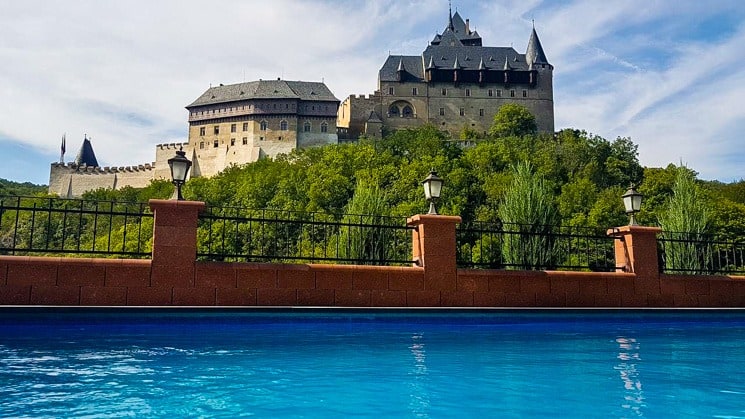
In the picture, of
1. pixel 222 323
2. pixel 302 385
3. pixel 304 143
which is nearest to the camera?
pixel 302 385

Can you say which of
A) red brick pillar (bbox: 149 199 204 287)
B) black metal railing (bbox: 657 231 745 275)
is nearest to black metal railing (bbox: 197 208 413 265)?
red brick pillar (bbox: 149 199 204 287)

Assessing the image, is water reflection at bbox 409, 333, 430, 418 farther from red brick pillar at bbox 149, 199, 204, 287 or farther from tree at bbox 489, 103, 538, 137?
tree at bbox 489, 103, 538, 137

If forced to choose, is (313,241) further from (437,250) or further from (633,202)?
(633,202)

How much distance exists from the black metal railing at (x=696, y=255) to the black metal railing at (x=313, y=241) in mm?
5892

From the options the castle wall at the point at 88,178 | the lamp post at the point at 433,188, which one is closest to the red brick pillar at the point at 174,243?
the lamp post at the point at 433,188

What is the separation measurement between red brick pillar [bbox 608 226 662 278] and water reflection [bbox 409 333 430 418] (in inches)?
232

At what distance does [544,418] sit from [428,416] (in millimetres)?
785

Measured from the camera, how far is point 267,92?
258ft

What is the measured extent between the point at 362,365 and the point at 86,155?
94024 millimetres

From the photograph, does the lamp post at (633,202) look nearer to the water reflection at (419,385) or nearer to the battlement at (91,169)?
the water reflection at (419,385)

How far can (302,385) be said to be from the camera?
16.2 feet

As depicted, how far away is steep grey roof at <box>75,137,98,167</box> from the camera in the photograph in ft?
290

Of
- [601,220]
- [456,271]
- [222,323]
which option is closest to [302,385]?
[222,323]

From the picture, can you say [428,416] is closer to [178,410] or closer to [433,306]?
[178,410]
